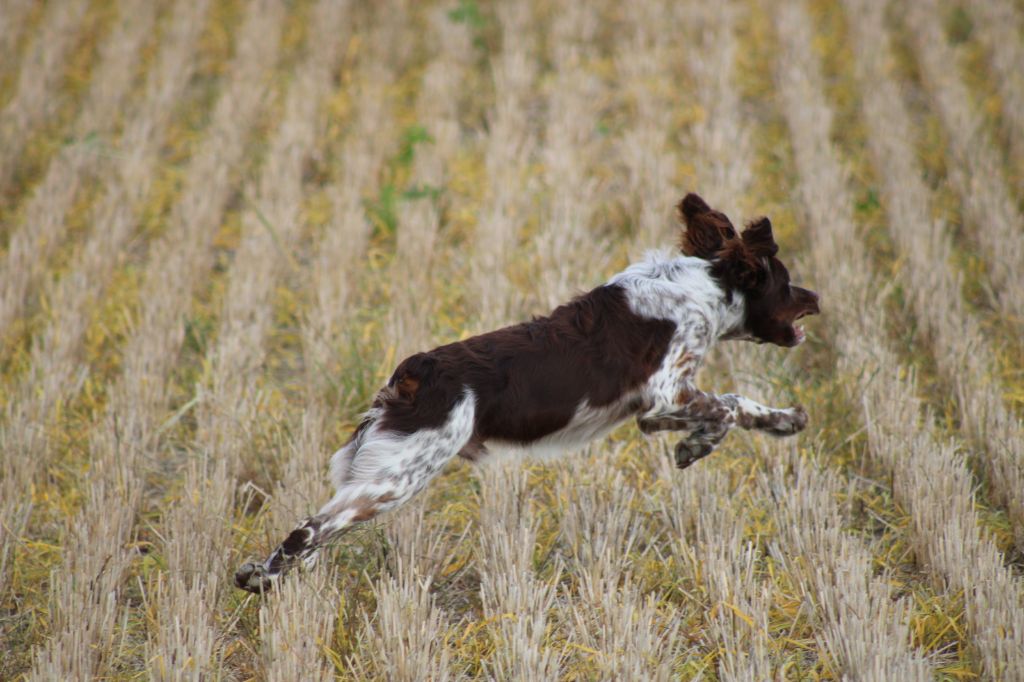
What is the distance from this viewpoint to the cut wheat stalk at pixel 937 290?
14.4ft

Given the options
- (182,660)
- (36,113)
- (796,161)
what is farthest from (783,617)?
(36,113)

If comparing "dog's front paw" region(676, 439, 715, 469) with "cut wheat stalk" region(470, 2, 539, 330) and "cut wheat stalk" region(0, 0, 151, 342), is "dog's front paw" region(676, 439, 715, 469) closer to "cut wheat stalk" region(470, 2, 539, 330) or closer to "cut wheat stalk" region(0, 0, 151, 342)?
"cut wheat stalk" region(470, 2, 539, 330)

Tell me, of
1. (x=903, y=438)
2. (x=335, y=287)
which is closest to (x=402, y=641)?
(x=903, y=438)

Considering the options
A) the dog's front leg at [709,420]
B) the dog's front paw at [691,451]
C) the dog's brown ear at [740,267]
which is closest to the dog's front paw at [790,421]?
the dog's front leg at [709,420]

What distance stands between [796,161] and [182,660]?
532 cm

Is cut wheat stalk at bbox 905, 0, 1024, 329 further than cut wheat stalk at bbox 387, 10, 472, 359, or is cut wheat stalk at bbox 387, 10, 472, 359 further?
cut wheat stalk at bbox 905, 0, 1024, 329

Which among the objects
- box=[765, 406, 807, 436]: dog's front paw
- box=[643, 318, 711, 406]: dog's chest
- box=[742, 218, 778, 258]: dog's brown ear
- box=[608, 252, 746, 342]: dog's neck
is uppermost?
box=[742, 218, 778, 258]: dog's brown ear

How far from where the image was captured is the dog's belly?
3.94 metres

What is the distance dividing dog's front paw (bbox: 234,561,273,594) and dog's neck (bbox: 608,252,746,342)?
1587 mm

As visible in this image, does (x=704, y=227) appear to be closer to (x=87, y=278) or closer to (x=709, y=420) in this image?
(x=709, y=420)

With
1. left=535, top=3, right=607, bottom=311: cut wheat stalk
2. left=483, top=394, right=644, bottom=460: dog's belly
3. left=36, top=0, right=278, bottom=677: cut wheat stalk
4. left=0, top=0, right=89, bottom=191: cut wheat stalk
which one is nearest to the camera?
left=36, top=0, right=278, bottom=677: cut wheat stalk

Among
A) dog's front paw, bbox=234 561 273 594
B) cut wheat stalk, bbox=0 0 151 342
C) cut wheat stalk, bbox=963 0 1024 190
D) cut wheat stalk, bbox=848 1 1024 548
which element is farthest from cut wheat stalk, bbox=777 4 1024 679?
cut wheat stalk, bbox=0 0 151 342

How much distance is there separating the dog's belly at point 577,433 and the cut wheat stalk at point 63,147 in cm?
303

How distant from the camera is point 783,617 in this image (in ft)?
12.4
